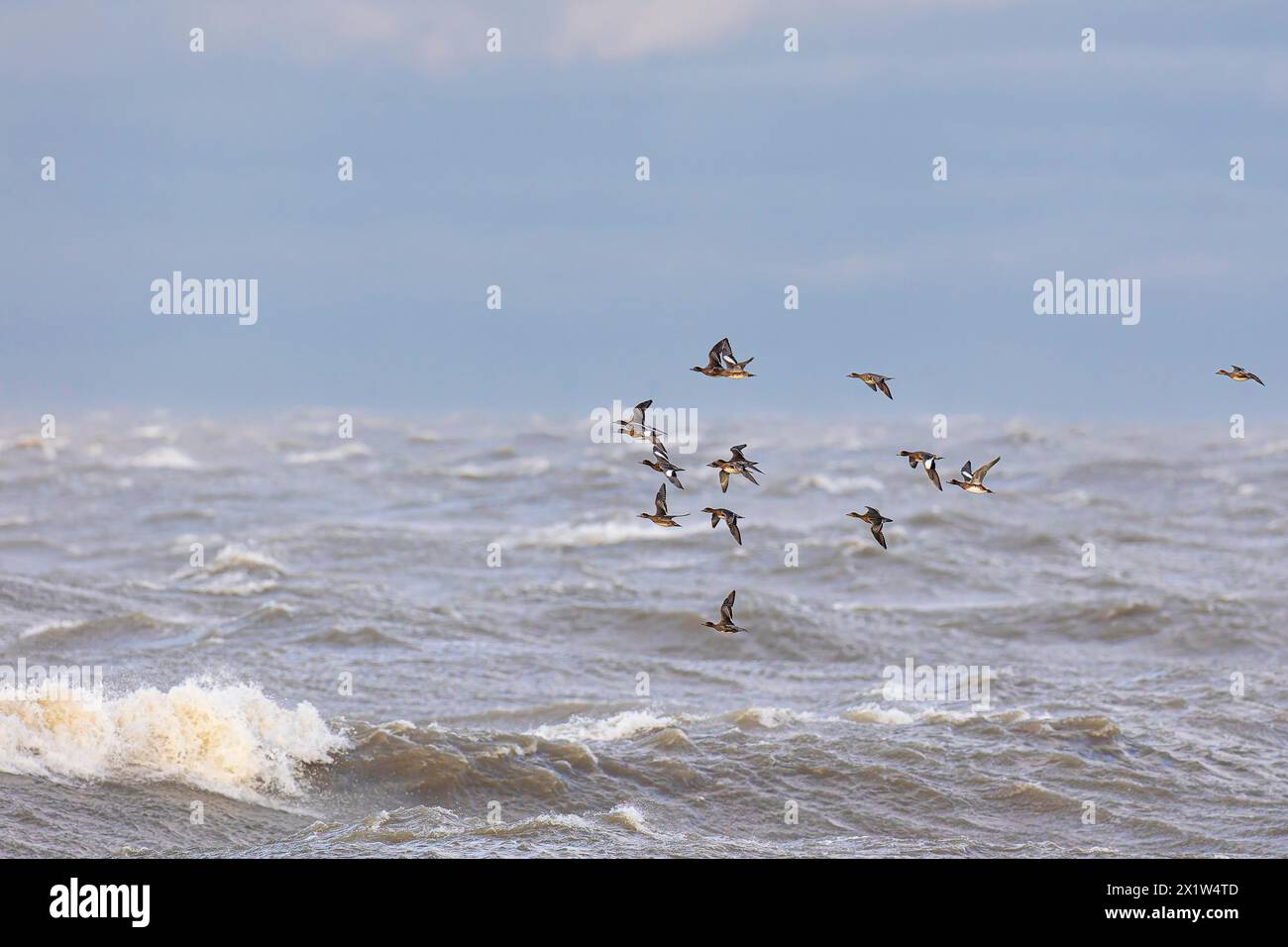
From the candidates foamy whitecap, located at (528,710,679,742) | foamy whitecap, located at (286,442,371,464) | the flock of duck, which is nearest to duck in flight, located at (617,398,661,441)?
the flock of duck

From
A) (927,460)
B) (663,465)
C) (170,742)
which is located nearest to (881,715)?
(927,460)

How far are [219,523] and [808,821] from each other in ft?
89.3

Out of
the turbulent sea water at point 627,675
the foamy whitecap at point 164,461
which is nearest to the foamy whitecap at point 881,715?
the turbulent sea water at point 627,675

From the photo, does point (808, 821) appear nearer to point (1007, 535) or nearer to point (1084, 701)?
point (1084, 701)

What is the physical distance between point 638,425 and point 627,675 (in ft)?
31.7

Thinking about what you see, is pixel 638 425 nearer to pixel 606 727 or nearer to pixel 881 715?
pixel 606 727

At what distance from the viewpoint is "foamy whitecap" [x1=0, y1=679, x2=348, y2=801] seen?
16844mm

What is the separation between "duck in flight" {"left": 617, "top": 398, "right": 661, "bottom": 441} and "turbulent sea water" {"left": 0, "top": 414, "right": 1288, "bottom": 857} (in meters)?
3.97

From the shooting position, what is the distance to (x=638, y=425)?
50.8 feet

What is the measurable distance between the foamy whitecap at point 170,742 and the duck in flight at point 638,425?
18.2 feet

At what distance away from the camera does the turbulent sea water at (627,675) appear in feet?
53.9
